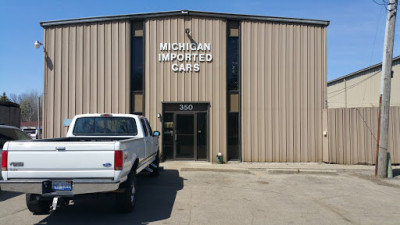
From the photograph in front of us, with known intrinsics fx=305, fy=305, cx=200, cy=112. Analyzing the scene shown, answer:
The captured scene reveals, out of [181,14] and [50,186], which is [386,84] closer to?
[181,14]

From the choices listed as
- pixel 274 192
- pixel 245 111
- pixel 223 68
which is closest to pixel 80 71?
pixel 223 68

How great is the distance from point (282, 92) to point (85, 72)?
8876 mm

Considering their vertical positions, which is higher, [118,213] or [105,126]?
[105,126]

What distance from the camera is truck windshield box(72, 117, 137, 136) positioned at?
7820 millimetres

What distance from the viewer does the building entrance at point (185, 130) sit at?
13.6 metres

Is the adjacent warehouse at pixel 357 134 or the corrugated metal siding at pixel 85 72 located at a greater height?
the corrugated metal siding at pixel 85 72

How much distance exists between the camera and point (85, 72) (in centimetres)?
1370

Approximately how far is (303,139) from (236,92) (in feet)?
11.9

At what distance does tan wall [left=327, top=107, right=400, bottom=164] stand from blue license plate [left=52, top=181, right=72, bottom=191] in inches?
442

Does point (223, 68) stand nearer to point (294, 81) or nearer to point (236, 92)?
point (236, 92)

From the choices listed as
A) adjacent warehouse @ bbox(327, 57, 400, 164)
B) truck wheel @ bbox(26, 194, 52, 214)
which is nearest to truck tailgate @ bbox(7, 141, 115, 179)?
truck wheel @ bbox(26, 194, 52, 214)

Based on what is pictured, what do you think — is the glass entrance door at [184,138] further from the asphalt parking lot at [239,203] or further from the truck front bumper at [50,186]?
the truck front bumper at [50,186]

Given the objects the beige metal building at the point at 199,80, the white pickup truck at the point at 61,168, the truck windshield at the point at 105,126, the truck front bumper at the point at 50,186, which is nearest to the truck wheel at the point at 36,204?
the white pickup truck at the point at 61,168

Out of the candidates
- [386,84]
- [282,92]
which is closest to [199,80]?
[282,92]
